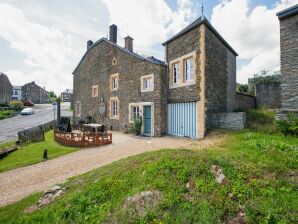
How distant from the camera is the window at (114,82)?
16266 millimetres

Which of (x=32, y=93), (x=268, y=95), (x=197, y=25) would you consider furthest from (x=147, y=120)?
(x=32, y=93)

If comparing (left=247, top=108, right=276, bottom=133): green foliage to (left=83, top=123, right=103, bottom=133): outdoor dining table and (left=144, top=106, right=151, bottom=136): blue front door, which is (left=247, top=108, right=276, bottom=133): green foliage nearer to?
(left=144, top=106, right=151, bottom=136): blue front door

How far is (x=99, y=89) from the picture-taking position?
18672 millimetres

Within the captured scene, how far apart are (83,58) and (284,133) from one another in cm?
2024

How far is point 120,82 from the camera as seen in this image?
15859 mm

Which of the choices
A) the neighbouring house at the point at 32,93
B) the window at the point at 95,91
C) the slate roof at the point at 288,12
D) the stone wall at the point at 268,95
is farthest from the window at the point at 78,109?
the neighbouring house at the point at 32,93

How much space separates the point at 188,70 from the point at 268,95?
9837 millimetres

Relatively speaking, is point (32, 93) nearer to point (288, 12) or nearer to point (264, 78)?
point (264, 78)

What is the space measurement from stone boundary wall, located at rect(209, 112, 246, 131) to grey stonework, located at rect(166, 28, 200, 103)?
5.60 ft

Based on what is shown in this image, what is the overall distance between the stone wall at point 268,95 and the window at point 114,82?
1285 centimetres

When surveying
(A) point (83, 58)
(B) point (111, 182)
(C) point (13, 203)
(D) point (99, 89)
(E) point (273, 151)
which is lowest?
(C) point (13, 203)

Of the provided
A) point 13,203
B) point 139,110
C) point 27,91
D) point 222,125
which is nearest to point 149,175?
point 13,203

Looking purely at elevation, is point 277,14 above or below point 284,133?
above

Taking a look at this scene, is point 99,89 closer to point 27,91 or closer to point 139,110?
point 139,110
